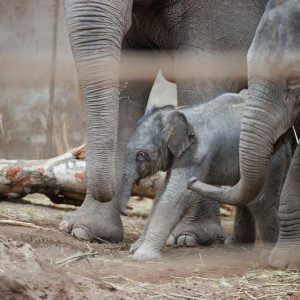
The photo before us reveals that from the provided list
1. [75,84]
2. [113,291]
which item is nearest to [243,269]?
[113,291]

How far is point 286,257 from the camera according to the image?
18.6 ft

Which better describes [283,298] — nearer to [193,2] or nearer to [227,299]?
[227,299]

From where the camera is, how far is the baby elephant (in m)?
6.16

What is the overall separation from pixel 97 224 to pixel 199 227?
2.02ft

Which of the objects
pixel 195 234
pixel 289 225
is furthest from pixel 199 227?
pixel 289 225

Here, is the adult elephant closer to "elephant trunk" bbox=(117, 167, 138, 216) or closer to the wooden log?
"elephant trunk" bbox=(117, 167, 138, 216)

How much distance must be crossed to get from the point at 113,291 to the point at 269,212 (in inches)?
81.9

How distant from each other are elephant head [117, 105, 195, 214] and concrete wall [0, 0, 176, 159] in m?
4.01

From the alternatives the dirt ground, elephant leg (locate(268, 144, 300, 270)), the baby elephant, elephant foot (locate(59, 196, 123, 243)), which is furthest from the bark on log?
elephant leg (locate(268, 144, 300, 270))

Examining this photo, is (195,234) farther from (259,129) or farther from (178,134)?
(259,129)

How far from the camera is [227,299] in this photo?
16.1ft

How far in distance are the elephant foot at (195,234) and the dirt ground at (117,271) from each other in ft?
0.35

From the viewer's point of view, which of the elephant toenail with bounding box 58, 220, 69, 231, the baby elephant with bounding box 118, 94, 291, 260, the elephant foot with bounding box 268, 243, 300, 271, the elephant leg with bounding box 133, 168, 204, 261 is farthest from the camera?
the elephant toenail with bounding box 58, 220, 69, 231

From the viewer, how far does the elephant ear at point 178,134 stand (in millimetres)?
6230
